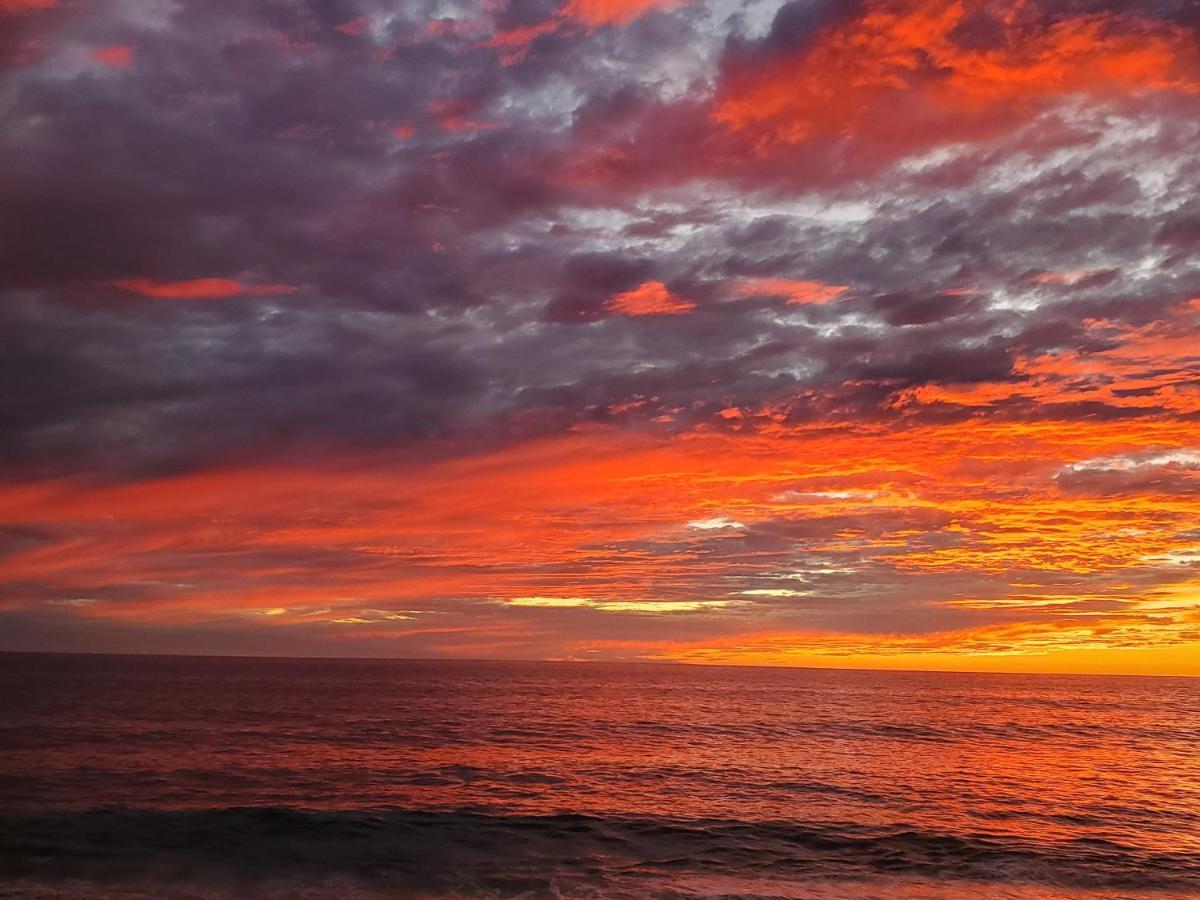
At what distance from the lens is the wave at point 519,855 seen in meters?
23.4

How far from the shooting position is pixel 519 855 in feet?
86.3

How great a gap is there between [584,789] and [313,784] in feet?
40.3

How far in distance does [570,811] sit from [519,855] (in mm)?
6506

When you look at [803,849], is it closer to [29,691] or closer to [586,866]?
[586,866]

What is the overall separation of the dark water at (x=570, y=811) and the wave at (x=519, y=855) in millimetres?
113

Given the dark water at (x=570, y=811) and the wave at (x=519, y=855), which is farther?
the dark water at (x=570, y=811)

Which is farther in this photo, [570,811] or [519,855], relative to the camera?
[570,811]

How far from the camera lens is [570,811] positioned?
32500 mm

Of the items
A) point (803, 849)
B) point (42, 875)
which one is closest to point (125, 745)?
point (42, 875)

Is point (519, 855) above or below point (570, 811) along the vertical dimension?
above

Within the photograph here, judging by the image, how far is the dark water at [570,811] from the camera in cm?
2414

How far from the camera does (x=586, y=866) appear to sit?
25.3 metres

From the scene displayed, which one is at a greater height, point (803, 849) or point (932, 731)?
point (803, 849)

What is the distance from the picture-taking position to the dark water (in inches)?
950
